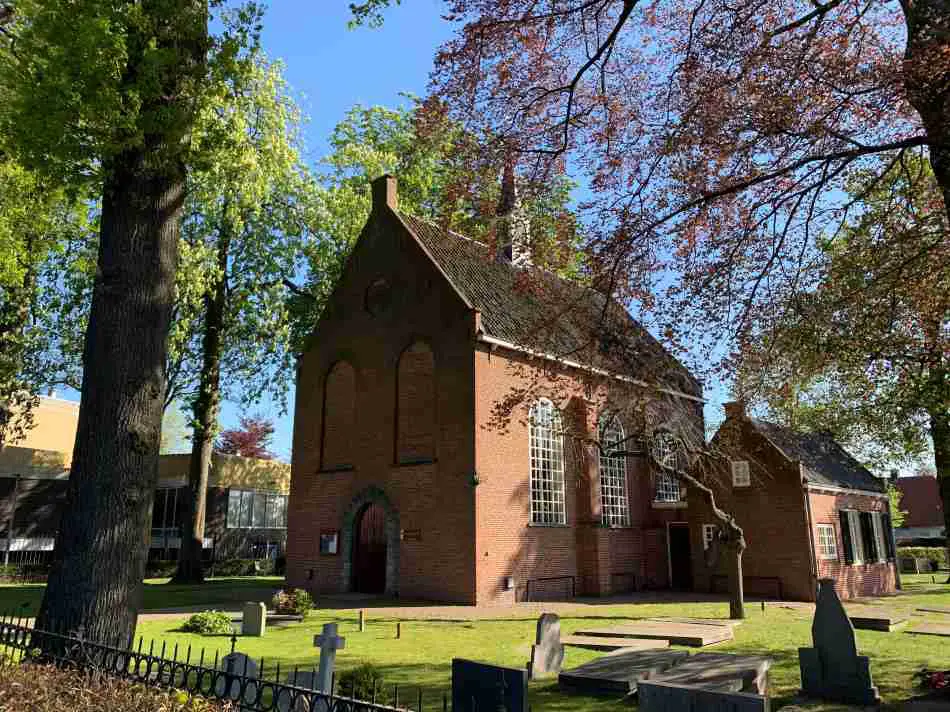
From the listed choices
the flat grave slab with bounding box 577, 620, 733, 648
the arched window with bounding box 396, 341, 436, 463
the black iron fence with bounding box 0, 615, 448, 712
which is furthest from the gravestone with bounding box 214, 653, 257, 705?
the arched window with bounding box 396, 341, 436, 463

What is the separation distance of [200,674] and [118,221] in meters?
5.58

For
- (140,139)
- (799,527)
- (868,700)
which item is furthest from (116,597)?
(799,527)

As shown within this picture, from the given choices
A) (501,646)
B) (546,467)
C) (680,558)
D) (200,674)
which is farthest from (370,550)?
(200,674)

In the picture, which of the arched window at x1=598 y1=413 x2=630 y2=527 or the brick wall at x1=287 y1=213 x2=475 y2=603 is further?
the arched window at x1=598 y1=413 x2=630 y2=527

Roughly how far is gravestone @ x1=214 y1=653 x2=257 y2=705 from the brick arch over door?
52.7 feet

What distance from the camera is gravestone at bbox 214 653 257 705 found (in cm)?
500

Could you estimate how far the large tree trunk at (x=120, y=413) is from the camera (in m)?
7.29

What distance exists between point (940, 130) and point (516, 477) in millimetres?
16182

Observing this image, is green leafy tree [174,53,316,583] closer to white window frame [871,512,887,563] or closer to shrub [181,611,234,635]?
shrub [181,611,234,635]

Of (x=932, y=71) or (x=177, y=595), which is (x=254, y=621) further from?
(x=932, y=71)

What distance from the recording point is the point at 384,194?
2612cm

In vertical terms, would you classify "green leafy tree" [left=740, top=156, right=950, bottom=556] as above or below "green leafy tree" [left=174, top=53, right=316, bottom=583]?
below

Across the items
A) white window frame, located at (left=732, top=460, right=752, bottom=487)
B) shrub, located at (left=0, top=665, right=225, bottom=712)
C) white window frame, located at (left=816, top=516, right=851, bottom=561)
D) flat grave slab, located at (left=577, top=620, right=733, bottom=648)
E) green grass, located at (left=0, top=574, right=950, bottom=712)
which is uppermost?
white window frame, located at (left=732, top=460, right=752, bottom=487)

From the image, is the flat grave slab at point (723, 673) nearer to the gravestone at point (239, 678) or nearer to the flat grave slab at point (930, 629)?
the gravestone at point (239, 678)
